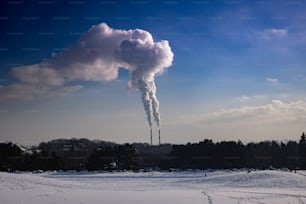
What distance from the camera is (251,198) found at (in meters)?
28.8

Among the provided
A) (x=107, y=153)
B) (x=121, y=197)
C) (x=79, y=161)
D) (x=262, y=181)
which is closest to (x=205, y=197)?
(x=121, y=197)

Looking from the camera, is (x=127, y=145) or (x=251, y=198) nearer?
(x=251, y=198)

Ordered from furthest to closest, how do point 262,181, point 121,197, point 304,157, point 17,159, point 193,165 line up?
point 193,165 → point 304,157 → point 17,159 → point 262,181 → point 121,197

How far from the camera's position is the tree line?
75.4 metres

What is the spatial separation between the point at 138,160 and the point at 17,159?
23.8 metres

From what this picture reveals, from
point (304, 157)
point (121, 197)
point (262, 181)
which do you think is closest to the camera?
point (121, 197)

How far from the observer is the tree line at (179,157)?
75438mm

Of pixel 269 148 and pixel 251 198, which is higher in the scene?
pixel 269 148

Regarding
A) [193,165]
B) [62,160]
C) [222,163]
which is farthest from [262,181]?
[62,160]

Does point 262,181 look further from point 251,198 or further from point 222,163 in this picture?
point 222,163

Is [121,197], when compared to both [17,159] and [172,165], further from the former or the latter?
[172,165]

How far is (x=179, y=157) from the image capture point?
8569cm

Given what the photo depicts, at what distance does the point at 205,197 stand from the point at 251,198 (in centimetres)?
332

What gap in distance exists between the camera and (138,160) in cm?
8412
